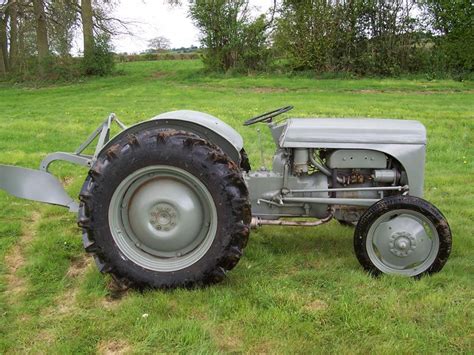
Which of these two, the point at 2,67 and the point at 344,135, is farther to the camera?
the point at 2,67

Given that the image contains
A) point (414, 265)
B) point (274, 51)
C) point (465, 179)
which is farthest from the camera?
point (274, 51)

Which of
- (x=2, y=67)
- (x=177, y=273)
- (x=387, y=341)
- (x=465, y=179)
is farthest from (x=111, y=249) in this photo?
(x=2, y=67)

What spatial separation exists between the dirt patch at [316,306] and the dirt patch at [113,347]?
1.16 meters

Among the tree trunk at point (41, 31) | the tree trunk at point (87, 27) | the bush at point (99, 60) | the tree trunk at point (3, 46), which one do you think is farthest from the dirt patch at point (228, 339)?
the tree trunk at point (3, 46)

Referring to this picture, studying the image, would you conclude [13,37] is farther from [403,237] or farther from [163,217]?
[403,237]

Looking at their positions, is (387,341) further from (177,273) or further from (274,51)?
(274,51)

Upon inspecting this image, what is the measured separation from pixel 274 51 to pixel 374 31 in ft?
12.9

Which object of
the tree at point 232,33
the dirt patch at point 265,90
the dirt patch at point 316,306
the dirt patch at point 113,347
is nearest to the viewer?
the dirt patch at point 113,347

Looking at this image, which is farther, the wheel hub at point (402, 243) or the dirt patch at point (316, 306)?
the wheel hub at point (402, 243)

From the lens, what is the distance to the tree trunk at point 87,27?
22.6 metres

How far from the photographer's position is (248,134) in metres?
9.86

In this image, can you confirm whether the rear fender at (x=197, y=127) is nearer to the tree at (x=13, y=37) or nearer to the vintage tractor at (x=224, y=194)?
the vintage tractor at (x=224, y=194)

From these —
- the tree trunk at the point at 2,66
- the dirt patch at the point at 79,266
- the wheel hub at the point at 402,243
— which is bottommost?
the dirt patch at the point at 79,266

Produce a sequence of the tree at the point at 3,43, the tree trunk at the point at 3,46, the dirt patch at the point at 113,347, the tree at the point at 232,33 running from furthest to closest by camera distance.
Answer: the tree trunk at the point at 3,46 → the tree at the point at 3,43 → the tree at the point at 232,33 → the dirt patch at the point at 113,347
